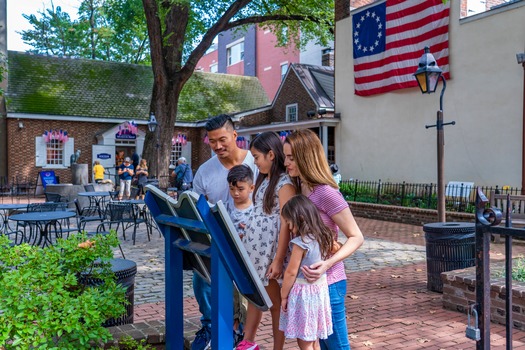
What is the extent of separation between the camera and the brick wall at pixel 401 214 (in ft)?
40.0

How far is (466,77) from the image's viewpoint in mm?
15352

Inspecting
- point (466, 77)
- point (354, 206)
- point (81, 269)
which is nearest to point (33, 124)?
point (354, 206)

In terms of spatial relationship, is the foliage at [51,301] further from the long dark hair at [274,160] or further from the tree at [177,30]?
the tree at [177,30]

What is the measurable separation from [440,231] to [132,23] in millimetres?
24345

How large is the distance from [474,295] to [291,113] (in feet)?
74.2

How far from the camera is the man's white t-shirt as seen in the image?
3.58m

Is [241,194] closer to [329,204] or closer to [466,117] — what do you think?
[329,204]

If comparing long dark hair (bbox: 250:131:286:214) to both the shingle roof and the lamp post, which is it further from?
the shingle roof

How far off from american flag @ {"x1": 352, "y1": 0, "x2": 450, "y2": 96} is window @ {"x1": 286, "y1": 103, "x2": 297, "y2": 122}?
7.55m

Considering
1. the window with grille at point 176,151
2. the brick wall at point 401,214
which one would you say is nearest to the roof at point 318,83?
the window with grille at point 176,151

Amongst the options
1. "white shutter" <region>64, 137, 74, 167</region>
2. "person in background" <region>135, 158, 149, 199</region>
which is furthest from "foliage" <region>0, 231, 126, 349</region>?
"white shutter" <region>64, 137, 74, 167</region>

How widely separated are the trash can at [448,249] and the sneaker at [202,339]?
380 centimetres

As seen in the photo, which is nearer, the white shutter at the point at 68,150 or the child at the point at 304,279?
the child at the point at 304,279

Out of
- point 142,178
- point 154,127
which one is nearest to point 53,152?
point 154,127
